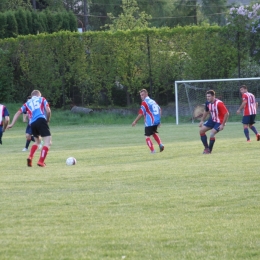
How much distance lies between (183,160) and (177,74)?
884 inches

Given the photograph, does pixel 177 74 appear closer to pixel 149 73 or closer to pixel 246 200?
pixel 149 73

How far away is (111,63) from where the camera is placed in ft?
125

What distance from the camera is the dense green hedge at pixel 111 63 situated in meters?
37.0

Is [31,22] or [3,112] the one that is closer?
[3,112]

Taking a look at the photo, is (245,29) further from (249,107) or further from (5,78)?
(249,107)

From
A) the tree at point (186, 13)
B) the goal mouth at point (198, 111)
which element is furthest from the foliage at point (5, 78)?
the tree at point (186, 13)

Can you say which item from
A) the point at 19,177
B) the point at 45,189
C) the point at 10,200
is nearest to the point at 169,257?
the point at 10,200

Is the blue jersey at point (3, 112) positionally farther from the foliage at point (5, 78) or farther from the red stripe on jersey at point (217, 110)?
the foliage at point (5, 78)

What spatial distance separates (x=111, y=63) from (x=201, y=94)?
566 centimetres

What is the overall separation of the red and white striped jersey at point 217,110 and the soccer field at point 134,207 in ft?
3.01

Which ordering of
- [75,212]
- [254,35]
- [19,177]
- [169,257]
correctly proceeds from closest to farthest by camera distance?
1. [169,257]
2. [75,212]
3. [19,177]
4. [254,35]

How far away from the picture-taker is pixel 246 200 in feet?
30.2

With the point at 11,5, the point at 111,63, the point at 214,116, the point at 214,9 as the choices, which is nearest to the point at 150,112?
the point at 214,116

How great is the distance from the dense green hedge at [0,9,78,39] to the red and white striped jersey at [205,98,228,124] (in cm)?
2561
